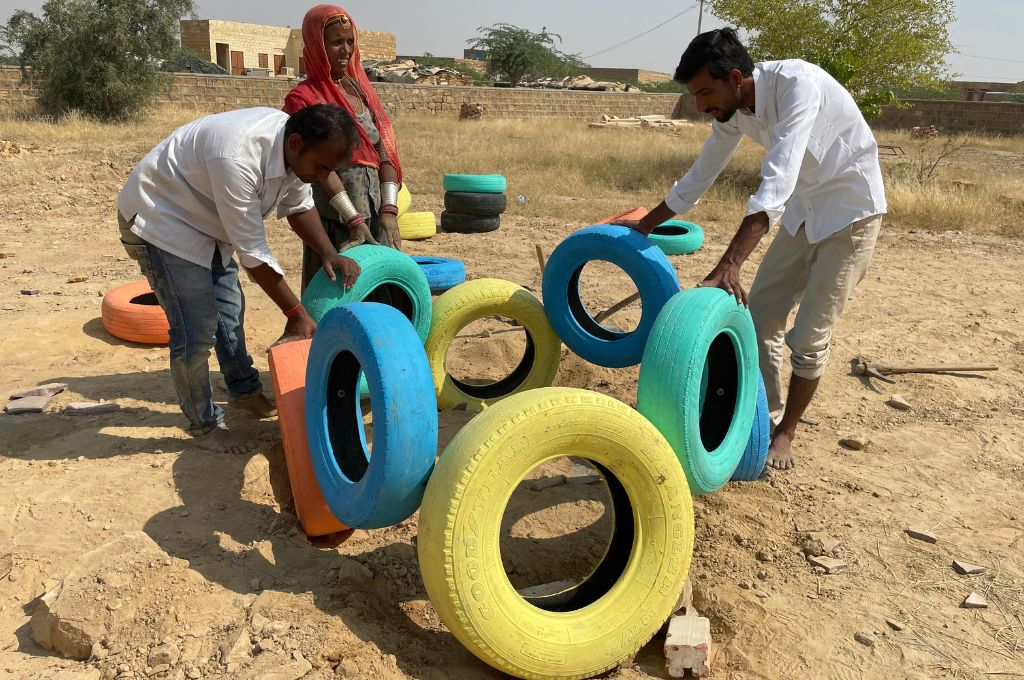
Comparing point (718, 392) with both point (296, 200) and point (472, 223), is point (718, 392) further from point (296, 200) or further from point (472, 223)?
point (472, 223)

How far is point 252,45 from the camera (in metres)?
41.9

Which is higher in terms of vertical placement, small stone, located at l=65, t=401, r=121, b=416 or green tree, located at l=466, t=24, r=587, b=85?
green tree, located at l=466, t=24, r=587, b=85

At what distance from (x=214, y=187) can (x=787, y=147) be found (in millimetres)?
2651

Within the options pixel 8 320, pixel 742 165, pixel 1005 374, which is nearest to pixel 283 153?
pixel 8 320

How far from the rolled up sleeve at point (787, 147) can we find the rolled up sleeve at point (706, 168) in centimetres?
58

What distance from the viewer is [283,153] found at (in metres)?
3.54

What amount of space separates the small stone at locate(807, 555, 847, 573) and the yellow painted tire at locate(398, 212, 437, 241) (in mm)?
7239

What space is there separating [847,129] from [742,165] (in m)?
13.3

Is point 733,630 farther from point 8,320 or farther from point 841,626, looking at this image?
point 8,320

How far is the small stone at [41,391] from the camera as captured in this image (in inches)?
188

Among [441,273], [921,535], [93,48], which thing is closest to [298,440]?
[921,535]

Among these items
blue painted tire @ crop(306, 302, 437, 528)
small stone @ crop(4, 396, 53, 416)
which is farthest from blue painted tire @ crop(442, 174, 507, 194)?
blue painted tire @ crop(306, 302, 437, 528)

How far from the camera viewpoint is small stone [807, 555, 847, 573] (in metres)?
3.40

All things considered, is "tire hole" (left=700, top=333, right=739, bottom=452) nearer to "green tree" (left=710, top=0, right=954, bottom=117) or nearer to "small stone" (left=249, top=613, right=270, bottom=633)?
"small stone" (left=249, top=613, right=270, bottom=633)
